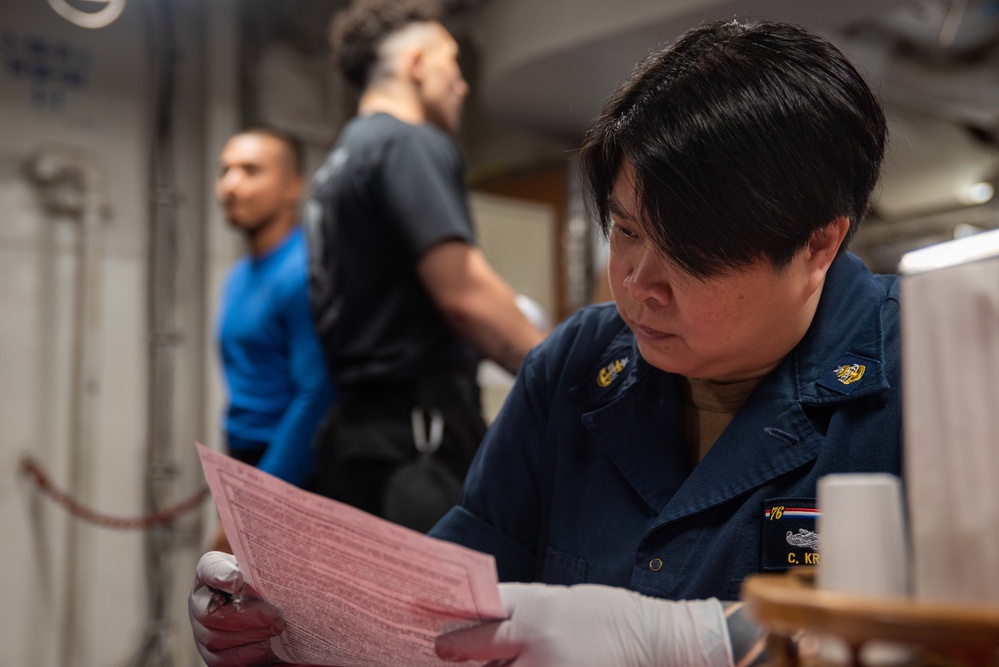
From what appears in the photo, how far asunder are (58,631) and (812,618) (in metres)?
3.95

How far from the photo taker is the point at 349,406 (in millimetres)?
1884

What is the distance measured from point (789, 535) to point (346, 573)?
406 mm

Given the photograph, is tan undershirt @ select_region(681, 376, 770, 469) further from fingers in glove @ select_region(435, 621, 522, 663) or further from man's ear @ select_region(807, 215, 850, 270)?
fingers in glove @ select_region(435, 621, 522, 663)

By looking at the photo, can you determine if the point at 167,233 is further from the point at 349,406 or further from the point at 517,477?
the point at 517,477

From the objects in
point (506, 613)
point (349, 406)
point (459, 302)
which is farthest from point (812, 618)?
point (349, 406)

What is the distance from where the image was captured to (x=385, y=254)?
1907 millimetres

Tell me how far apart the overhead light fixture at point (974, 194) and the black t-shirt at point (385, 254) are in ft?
13.7

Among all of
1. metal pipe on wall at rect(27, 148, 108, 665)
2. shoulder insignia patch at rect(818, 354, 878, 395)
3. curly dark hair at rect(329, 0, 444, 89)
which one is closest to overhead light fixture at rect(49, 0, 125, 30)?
metal pipe on wall at rect(27, 148, 108, 665)

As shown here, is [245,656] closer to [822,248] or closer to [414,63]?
[822,248]

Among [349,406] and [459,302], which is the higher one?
[459,302]

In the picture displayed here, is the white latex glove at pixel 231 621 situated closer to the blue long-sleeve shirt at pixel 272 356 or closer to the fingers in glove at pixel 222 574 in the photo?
the fingers in glove at pixel 222 574

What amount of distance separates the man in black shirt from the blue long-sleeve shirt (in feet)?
1.28

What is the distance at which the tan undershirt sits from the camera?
39.2 inches

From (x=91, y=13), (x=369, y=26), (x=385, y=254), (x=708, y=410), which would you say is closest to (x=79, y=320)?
(x=91, y=13)
